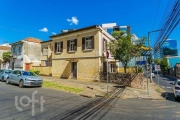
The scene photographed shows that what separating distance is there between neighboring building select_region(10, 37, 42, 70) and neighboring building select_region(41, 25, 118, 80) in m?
10.3

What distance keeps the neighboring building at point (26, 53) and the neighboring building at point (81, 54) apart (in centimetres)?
1027

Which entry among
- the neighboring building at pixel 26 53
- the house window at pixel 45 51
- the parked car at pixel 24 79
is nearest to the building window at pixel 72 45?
the parked car at pixel 24 79

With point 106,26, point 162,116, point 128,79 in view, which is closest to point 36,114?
point 162,116

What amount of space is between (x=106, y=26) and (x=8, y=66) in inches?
1287

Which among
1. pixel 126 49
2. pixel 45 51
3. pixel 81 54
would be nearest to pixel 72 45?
pixel 81 54

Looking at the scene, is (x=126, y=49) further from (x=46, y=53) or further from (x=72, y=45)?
(x=46, y=53)

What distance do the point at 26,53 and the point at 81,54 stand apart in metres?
16.7

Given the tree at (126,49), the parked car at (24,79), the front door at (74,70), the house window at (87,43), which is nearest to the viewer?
the parked car at (24,79)

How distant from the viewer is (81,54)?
1819cm

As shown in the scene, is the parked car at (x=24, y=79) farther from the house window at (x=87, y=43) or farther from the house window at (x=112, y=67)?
the house window at (x=112, y=67)

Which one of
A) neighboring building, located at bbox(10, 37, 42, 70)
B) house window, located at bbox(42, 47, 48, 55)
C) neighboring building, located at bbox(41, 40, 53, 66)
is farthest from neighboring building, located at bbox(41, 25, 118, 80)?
neighboring building, located at bbox(10, 37, 42, 70)

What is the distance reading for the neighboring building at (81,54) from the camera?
665 inches

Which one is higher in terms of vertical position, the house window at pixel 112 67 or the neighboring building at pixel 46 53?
the neighboring building at pixel 46 53

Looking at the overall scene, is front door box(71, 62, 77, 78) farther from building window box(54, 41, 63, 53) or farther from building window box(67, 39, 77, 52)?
building window box(54, 41, 63, 53)
